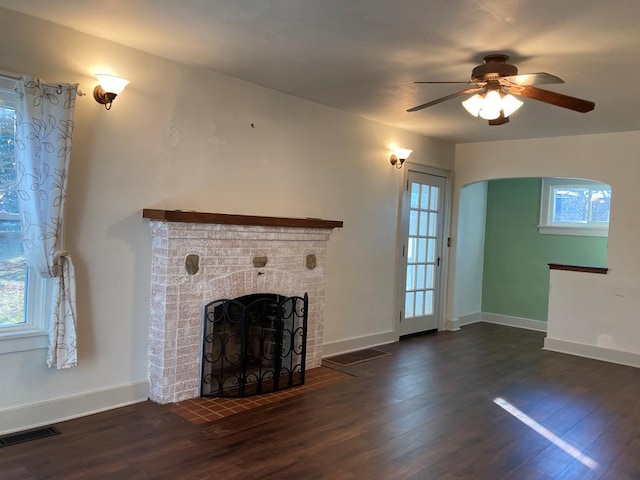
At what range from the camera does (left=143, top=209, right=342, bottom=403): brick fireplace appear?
11.3 feet

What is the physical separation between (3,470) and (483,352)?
14.8 feet

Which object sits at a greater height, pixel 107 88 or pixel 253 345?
pixel 107 88

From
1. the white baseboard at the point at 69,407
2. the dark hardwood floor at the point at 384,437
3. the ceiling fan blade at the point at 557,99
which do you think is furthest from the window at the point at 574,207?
the white baseboard at the point at 69,407

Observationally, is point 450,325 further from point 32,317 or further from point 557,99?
point 32,317

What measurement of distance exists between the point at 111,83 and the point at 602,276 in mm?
5118

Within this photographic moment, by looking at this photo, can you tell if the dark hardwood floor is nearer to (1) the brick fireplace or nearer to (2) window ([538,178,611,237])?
(1) the brick fireplace

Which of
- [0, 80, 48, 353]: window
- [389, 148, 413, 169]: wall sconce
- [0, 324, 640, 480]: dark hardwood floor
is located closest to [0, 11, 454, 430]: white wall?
[0, 80, 48, 353]: window

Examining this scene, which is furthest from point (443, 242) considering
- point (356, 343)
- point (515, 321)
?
point (356, 343)

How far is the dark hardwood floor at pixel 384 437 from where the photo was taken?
2.65 metres

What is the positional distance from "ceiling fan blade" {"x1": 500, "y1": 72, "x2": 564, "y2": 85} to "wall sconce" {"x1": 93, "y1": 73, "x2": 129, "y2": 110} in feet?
7.92

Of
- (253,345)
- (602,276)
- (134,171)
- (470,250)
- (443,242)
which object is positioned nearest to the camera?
(134,171)

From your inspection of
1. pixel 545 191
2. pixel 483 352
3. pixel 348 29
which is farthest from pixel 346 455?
pixel 545 191

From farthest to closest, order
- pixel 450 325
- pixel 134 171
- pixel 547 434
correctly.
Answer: pixel 450 325 → pixel 134 171 → pixel 547 434

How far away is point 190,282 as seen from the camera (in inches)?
140
